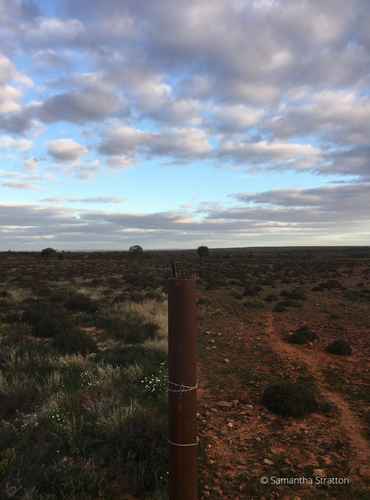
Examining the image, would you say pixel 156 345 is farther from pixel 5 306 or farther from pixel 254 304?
pixel 254 304

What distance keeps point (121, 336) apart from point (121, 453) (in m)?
6.13

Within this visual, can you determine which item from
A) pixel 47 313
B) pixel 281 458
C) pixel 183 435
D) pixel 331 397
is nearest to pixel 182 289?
pixel 183 435

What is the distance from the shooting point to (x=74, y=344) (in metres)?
8.32

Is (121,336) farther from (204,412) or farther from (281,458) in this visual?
(281,458)

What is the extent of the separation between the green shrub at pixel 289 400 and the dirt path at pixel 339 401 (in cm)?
57

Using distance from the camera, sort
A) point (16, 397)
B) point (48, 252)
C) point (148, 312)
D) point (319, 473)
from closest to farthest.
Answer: point (319, 473)
point (16, 397)
point (148, 312)
point (48, 252)

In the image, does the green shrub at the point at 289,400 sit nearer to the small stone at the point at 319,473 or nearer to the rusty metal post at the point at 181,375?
the small stone at the point at 319,473

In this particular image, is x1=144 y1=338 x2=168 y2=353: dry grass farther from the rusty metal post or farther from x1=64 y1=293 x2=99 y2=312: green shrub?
the rusty metal post

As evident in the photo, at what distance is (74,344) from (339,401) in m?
6.68

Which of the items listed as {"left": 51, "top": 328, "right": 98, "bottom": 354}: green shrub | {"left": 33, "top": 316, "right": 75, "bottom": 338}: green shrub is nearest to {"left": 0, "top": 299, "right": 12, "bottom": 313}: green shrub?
{"left": 33, "top": 316, "right": 75, "bottom": 338}: green shrub

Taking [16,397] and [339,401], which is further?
[339,401]

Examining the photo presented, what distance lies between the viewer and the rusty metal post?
258 cm

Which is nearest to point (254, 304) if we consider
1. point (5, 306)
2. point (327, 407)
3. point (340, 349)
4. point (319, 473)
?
point (340, 349)

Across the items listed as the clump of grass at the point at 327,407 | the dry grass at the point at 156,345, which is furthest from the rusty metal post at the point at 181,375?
the dry grass at the point at 156,345
